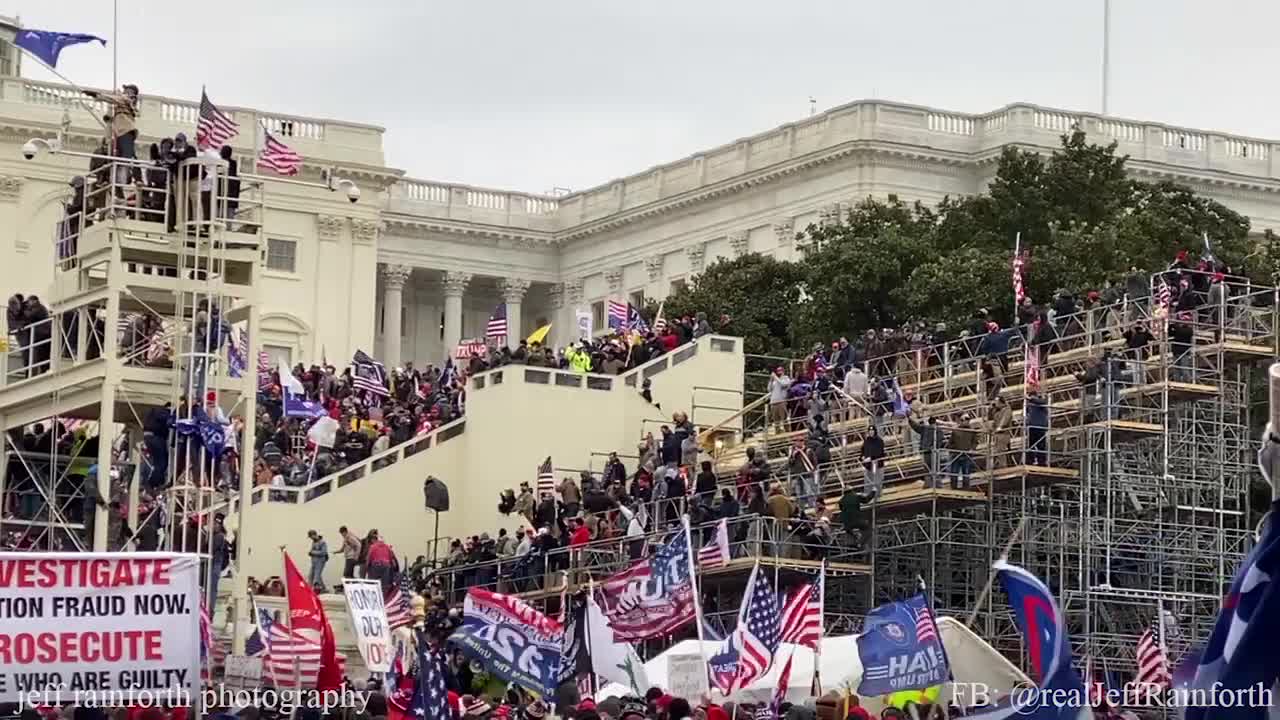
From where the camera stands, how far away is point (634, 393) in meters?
61.8

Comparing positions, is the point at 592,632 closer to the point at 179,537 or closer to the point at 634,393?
the point at 179,537

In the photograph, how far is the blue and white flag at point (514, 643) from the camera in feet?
89.6

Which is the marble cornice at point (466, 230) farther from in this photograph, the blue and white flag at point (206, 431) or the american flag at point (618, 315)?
the blue and white flag at point (206, 431)

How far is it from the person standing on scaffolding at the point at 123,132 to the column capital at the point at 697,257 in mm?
65892

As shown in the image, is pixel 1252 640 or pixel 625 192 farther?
→ pixel 625 192

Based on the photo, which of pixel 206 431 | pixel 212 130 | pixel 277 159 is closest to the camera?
pixel 206 431

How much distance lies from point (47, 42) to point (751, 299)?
155 feet

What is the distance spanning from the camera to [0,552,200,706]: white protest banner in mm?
21219

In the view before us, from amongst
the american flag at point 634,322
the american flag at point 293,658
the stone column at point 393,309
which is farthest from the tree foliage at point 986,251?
the american flag at point 293,658

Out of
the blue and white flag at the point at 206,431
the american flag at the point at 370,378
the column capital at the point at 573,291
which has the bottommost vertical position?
the blue and white flag at the point at 206,431

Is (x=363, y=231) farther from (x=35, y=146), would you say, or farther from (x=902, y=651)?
(x=902, y=651)

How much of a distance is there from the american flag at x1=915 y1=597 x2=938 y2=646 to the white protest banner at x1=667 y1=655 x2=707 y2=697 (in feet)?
6.63

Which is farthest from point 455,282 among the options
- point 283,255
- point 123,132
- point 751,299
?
point 123,132

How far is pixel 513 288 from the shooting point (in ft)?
367
